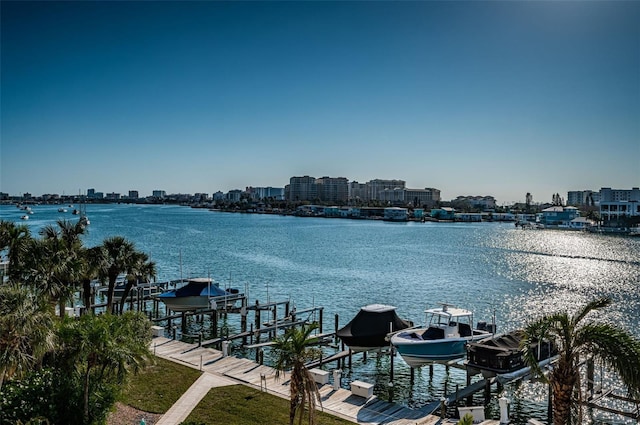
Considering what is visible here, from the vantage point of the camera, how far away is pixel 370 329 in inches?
1135

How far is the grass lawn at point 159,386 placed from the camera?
18359 millimetres

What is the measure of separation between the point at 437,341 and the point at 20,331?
2020 cm

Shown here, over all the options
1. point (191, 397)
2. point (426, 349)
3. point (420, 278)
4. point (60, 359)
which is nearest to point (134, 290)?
point (191, 397)

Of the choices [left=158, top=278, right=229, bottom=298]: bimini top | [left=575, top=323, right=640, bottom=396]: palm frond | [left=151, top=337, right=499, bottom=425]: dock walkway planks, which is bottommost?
[left=151, top=337, right=499, bottom=425]: dock walkway planks

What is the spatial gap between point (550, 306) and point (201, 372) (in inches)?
1567

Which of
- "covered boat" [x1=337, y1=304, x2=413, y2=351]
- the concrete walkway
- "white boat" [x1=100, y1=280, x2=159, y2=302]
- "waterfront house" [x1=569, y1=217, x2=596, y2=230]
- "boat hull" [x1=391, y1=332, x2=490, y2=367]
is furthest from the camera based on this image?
"waterfront house" [x1=569, y1=217, x2=596, y2=230]

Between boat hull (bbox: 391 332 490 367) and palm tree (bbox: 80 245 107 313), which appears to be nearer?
boat hull (bbox: 391 332 490 367)

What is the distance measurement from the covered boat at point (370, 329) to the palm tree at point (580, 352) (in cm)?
1675

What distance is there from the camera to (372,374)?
29047 mm

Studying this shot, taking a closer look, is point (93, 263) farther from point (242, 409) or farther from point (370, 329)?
point (370, 329)

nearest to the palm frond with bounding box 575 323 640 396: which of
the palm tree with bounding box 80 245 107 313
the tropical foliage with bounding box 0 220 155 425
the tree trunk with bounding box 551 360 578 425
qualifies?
the tree trunk with bounding box 551 360 578 425

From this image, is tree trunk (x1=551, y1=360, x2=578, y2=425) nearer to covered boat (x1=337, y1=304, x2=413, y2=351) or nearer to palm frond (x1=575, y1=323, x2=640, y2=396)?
palm frond (x1=575, y1=323, x2=640, y2=396)

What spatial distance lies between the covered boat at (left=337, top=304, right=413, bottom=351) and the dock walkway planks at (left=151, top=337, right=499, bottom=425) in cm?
579

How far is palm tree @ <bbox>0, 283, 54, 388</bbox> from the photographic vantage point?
13.2 m
